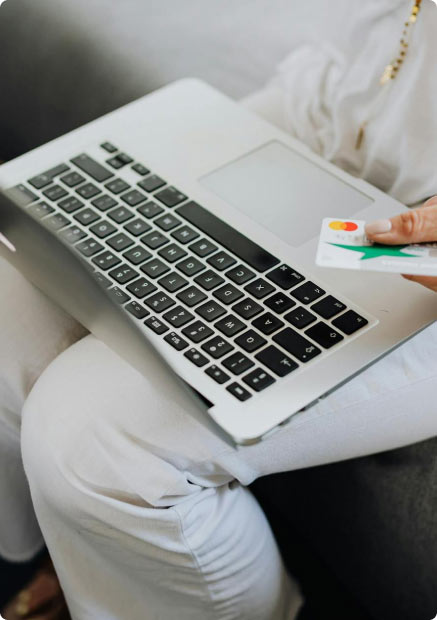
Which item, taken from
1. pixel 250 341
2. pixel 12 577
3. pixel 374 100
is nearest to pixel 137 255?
pixel 250 341

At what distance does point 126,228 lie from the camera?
2.05 feet

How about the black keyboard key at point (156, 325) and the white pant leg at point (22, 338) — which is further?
A: the white pant leg at point (22, 338)

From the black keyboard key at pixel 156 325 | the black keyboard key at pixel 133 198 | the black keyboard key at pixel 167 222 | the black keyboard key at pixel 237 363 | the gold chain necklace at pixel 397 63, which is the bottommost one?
the black keyboard key at pixel 237 363

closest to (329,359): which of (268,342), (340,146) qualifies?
(268,342)

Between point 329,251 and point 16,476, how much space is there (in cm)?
40

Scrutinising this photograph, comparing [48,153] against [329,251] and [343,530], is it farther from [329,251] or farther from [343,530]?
[343,530]

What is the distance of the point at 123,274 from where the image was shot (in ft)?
1.93

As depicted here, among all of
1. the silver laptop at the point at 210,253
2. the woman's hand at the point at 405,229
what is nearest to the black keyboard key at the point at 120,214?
the silver laptop at the point at 210,253

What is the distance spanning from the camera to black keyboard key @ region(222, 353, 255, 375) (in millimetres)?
520

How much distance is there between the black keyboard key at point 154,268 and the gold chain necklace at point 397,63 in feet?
0.89

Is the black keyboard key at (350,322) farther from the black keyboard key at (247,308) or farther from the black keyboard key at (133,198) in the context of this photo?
the black keyboard key at (133,198)

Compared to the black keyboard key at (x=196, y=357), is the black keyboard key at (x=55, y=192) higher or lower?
higher

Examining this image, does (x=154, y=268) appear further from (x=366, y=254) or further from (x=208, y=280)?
(x=366, y=254)

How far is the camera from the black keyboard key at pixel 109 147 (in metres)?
0.68
